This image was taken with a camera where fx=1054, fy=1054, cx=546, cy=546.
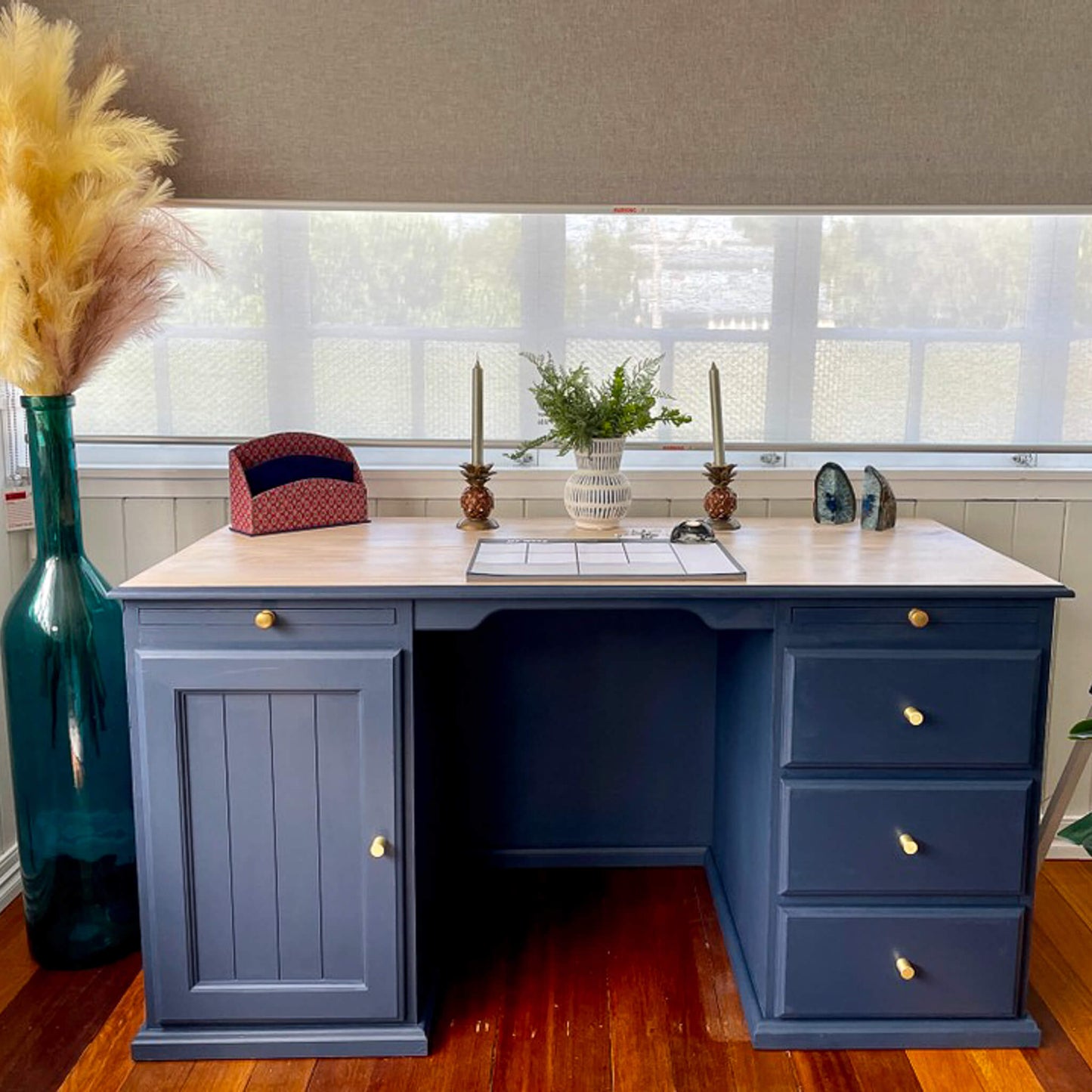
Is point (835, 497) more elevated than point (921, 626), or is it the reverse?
point (835, 497)

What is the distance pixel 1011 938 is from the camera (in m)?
1.81

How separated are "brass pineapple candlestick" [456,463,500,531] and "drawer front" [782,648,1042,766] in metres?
0.72

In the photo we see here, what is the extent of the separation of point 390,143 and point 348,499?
2.45 feet

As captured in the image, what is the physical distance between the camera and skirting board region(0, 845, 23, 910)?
2.28 metres

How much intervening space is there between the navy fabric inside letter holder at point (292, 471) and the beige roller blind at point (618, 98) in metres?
0.55

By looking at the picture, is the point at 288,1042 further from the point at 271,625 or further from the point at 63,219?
the point at 63,219

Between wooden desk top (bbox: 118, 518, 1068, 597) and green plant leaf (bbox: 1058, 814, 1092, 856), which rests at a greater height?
wooden desk top (bbox: 118, 518, 1068, 597)

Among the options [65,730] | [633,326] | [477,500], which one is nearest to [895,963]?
[477,500]

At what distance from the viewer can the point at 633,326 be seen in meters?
2.35

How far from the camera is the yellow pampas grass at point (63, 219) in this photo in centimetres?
180

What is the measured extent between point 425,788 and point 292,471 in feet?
2.35

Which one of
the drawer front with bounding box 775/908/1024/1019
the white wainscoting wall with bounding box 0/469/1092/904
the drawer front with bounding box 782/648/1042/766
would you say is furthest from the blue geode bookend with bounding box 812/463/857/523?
the drawer front with bounding box 775/908/1024/1019

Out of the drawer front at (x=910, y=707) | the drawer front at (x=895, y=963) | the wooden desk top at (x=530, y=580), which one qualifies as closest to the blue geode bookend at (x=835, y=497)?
the wooden desk top at (x=530, y=580)

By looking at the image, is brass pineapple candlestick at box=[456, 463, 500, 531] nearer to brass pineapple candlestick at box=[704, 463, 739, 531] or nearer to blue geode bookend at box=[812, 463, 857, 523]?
brass pineapple candlestick at box=[704, 463, 739, 531]
